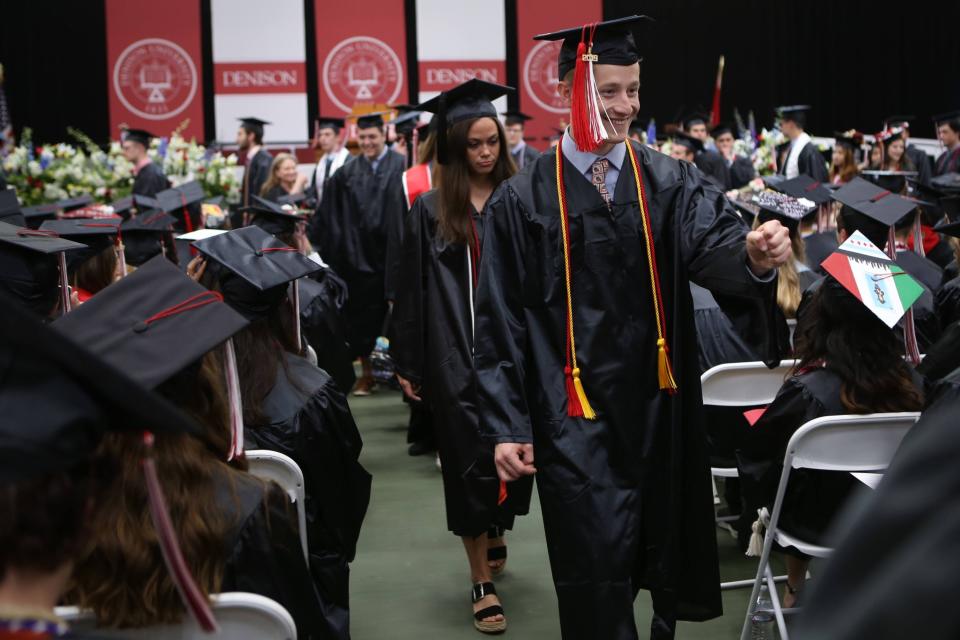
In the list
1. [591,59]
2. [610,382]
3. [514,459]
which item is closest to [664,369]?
[610,382]

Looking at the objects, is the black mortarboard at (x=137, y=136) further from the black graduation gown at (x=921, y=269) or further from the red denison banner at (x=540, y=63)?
the red denison banner at (x=540, y=63)

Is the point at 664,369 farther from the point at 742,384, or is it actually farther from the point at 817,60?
the point at 817,60

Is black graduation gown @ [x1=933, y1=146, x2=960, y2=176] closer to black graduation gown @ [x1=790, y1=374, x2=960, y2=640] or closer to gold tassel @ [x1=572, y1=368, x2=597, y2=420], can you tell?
gold tassel @ [x1=572, y1=368, x2=597, y2=420]

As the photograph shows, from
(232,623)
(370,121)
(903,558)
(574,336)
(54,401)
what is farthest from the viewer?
(370,121)

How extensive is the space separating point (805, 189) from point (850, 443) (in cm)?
364

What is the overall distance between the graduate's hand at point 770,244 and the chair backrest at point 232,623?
4.42ft

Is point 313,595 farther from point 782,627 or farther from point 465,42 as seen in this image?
point 465,42

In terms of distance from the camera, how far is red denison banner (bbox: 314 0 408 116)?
1645 cm

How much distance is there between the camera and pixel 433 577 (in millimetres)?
4398

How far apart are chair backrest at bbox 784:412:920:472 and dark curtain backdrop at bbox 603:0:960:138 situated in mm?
16465

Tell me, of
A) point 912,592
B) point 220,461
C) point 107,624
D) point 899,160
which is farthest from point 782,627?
point 899,160

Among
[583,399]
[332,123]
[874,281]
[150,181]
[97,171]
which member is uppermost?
[332,123]

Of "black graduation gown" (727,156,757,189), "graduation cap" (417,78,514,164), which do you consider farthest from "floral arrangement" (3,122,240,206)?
"graduation cap" (417,78,514,164)

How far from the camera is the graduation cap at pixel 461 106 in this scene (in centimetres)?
426
